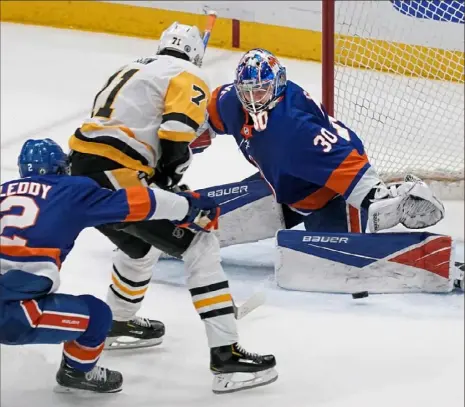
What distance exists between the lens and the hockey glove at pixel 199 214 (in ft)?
8.35

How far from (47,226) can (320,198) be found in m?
1.05

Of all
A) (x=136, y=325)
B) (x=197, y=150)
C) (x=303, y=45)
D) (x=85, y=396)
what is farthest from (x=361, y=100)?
(x=85, y=396)

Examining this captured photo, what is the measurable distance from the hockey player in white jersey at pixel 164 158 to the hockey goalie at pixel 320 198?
1.09 ft

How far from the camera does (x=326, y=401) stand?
8.55 ft

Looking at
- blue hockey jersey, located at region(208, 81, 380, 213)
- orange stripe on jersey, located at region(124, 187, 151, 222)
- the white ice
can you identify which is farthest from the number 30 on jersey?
orange stripe on jersey, located at region(124, 187, 151, 222)

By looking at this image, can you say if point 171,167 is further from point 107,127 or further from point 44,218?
point 44,218

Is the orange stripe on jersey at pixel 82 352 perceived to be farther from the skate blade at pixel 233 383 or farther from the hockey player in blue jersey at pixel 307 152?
the hockey player in blue jersey at pixel 307 152

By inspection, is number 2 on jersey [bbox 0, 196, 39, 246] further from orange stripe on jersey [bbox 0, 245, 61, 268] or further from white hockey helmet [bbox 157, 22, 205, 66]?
white hockey helmet [bbox 157, 22, 205, 66]

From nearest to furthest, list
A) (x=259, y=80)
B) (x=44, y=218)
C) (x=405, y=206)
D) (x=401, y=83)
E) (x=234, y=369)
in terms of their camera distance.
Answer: (x=44, y=218), (x=234, y=369), (x=259, y=80), (x=405, y=206), (x=401, y=83)

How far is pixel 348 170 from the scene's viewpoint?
3.01 meters

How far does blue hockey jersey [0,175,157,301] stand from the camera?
237cm

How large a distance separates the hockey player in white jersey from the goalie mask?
0.73 feet

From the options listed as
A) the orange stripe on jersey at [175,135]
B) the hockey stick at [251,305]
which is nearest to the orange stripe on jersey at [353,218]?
the hockey stick at [251,305]

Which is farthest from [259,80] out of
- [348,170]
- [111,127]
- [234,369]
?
[234,369]
